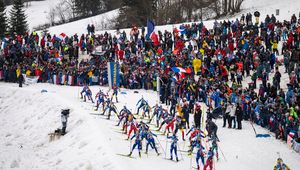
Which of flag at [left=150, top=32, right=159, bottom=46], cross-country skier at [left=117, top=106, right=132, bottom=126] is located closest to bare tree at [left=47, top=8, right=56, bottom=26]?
flag at [left=150, top=32, right=159, bottom=46]

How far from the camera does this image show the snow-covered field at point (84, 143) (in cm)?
2597

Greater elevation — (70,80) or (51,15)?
(51,15)

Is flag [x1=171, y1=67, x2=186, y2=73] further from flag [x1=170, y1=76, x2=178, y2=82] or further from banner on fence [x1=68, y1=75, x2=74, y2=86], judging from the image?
banner on fence [x1=68, y1=75, x2=74, y2=86]

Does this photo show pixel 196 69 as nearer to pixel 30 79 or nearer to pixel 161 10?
pixel 30 79

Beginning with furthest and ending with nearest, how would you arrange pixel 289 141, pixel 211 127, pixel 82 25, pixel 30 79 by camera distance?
pixel 82 25
pixel 30 79
pixel 211 127
pixel 289 141

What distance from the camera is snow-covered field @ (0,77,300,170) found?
2597 cm

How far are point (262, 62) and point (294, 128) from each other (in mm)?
10152

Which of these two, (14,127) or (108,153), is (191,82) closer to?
(108,153)

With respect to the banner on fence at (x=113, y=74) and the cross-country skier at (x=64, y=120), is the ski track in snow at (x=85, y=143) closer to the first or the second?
the cross-country skier at (x=64, y=120)

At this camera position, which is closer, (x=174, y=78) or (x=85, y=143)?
(x=85, y=143)

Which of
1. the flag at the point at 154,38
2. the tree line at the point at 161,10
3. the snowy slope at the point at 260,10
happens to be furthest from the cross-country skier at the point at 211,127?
the tree line at the point at 161,10

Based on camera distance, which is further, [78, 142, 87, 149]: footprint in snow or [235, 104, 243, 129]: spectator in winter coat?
[235, 104, 243, 129]: spectator in winter coat

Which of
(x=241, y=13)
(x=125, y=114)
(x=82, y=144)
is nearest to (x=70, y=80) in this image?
(x=125, y=114)

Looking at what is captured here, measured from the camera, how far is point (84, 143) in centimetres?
2914
